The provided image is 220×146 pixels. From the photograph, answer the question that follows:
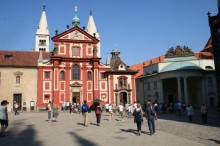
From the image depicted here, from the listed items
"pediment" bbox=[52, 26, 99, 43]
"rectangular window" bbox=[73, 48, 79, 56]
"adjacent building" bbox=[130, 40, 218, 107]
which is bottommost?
"adjacent building" bbox=[130, 40, 218, 107]

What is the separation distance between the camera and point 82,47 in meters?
44.8

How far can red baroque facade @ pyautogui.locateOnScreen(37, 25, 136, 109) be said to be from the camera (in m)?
42.0

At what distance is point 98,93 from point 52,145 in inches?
1316

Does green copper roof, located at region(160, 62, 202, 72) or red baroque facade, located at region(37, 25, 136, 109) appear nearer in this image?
red baroque facade, located at region(37, 25, 136, 109)

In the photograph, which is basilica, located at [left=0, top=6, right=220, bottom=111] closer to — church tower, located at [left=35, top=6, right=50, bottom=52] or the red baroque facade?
the red baroque facade

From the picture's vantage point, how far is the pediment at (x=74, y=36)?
143 ft

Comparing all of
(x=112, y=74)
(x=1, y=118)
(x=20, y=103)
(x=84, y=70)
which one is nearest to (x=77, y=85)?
(x=84, y=70)

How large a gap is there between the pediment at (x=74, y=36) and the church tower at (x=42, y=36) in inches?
1180

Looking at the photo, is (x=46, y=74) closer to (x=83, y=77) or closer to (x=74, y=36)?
(x=83, y=77)

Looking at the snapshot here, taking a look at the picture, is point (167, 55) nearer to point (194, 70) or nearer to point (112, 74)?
point (194, 70)

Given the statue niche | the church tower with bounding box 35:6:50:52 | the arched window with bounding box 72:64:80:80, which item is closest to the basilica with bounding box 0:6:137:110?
the arched window with bounding box 72:64:80:80

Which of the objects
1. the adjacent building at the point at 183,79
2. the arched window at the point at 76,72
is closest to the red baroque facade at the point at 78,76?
the arched window at the point at 76,72

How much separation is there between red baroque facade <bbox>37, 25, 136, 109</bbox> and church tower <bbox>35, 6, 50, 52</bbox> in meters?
29.9

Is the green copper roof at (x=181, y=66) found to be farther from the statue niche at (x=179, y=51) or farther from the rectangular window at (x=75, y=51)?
the rectangular window at (x=75, y=51)
